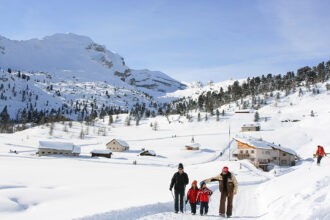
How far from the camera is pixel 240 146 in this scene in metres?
69.7

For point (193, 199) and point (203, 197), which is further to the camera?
point (193, 199)

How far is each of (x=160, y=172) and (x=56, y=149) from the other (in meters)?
44.8

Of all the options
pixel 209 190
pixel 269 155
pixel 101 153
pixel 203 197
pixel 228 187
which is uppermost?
pixel 228 187

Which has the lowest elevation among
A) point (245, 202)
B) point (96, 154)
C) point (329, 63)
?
point (96, 154)

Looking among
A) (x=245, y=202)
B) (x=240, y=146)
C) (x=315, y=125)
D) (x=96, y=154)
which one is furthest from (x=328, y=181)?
(x=315, y=125)

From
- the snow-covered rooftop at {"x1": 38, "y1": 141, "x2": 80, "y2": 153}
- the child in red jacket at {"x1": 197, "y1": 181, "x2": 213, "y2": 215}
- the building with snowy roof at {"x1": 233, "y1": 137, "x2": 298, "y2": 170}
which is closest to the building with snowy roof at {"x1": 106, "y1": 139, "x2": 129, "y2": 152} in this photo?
the snow-covered rooftop at {"x1": 38, "y1": 141, "x2": 80, "y2": 153}

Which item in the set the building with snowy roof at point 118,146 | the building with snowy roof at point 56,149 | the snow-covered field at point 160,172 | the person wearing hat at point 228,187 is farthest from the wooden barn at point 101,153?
the person wearing hat at point 228,187

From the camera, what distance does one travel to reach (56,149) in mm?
76562

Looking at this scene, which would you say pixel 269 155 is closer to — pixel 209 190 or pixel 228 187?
pixel 209 190

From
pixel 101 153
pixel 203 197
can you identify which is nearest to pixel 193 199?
pixel 203 197

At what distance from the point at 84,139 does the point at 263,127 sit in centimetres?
7452

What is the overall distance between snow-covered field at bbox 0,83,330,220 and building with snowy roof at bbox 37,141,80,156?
156 inches

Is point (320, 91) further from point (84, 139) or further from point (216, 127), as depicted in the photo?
point (84, 139)

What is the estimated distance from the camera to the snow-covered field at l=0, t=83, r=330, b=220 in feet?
39.7
